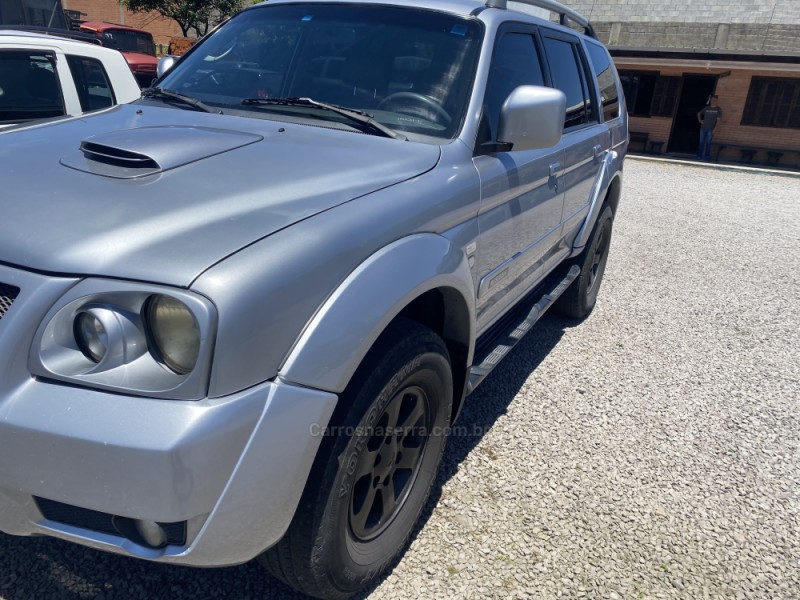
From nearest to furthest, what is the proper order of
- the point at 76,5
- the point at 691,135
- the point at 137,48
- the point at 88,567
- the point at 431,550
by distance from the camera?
Result: 1. the point at 88,567
2. the point at 431,550
3. the point at 137,48
4. the point at 691,135
5. the point at 76,5

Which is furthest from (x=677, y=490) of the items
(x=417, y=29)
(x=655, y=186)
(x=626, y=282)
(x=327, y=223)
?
(x=655, y=186)

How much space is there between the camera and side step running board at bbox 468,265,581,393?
8.48 feet

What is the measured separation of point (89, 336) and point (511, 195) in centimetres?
180

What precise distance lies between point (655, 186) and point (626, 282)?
24.0 ft

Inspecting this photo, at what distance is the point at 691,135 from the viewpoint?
→ 65.1 feet

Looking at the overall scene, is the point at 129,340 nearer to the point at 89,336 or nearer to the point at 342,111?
the point at 89,336

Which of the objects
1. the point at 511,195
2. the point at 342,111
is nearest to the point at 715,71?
the point at 511,195

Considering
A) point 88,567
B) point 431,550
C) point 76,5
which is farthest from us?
point 76,5

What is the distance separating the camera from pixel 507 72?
2.85 metres

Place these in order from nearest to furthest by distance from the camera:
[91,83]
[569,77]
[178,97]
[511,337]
A: 1. [178,97]
2. [511,337]
3. [569,77]
4. [91,83]

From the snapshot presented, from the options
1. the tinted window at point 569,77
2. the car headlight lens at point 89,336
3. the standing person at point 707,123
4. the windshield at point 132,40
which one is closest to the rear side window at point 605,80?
the tinted window at point 569,77

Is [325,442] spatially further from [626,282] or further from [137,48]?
[137,48]

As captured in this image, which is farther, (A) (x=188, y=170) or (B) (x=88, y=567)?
(B) (x=88, y=567)

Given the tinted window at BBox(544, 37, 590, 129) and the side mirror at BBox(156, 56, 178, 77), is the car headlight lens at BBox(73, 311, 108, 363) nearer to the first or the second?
the side mirror at BBox(156, 56, 178, 77)
